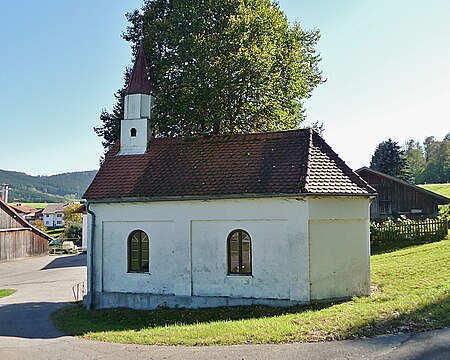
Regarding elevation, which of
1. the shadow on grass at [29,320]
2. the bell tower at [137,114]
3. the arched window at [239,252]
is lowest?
the shadow on grass at [29,320]

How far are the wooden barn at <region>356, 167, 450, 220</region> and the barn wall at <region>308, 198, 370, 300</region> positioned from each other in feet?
69.9

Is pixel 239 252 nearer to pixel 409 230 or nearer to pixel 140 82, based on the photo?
pixel 140 82

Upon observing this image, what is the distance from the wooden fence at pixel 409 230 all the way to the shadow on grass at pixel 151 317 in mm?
14901

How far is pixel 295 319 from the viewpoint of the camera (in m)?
12.0

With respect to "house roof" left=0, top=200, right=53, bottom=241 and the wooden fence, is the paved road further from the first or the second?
"house roof" left=0, top=200, right=53, bottom=241

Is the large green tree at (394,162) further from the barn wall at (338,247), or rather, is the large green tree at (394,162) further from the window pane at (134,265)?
the window pane at (134,265)

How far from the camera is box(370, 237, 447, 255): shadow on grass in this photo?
2708 cm

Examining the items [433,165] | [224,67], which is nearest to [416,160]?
[433,165]

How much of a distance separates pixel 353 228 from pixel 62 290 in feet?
54.5

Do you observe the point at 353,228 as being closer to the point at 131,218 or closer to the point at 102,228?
the point at 131,218

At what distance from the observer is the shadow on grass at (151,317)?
1399cm

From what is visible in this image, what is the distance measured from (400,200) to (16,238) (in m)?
34.8

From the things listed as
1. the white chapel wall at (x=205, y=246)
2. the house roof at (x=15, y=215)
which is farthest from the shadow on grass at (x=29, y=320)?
the house roof at (x=15, y=215)

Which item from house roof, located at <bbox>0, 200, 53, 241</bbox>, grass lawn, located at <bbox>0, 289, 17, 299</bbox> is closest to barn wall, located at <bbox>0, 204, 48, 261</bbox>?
house roof, located at <bbox>0, 200, 53, 241</bbox>
